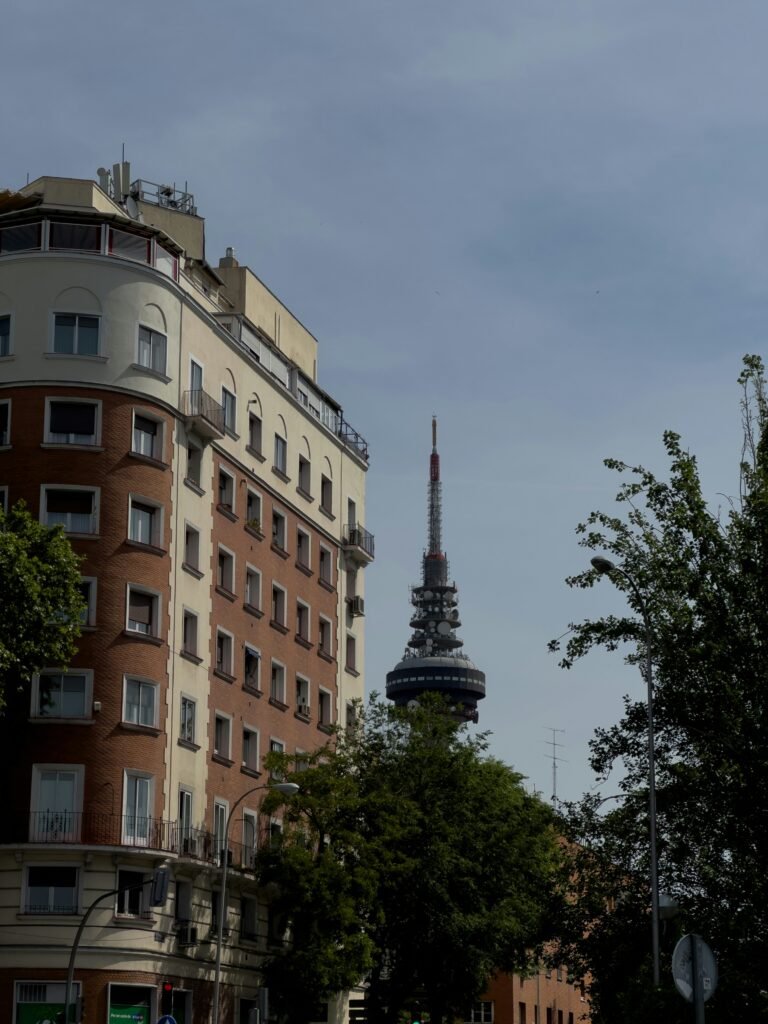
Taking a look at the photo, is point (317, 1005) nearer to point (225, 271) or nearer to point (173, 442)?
point (173, 442)

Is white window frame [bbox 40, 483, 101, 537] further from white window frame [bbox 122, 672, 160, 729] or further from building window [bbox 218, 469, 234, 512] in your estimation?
building window [bbox 218, 469, 234, 512]

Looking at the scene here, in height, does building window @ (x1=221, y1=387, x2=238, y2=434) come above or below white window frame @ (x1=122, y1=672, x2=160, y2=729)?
above

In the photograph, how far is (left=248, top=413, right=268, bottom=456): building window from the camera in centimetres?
6806

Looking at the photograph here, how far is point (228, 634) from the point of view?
6425 cm

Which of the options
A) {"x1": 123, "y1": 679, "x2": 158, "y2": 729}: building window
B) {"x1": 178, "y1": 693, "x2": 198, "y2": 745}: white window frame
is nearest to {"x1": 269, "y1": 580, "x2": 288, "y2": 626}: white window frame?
{"x1": 178, "y1": 693, "x2": 198, "y2": 745}: white window frame

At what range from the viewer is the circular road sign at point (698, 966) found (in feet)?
65.2

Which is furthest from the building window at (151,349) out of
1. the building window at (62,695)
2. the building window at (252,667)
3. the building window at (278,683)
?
the building window at (278,683)

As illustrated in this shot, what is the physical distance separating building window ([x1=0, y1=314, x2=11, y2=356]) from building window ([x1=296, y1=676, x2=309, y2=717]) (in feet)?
64.8

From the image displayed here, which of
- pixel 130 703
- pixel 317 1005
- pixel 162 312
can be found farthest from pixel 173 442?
pixel 317 1005

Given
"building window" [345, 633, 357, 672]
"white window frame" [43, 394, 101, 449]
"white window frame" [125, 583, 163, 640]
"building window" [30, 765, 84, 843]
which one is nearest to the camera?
"building window" [30, 765, 84, 843]

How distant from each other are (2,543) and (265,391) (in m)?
22.4

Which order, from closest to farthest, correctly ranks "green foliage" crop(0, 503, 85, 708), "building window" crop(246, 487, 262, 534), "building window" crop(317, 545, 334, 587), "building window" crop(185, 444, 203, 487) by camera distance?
1. "green foliage" crop(0, 503, 85, 708)
2. "building window" crop(185, 444, 203, 487)
3. "building window" crop(246, 487, 262, 534)
4. "building window" crop(317, 545, 334, 587)

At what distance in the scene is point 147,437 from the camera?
5953cm

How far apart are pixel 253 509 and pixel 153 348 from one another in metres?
10.1
